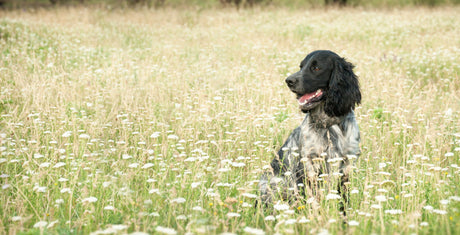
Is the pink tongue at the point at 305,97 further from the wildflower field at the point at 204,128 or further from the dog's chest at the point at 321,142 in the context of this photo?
the wildflower field at the point at 204,128

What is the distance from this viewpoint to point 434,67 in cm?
862

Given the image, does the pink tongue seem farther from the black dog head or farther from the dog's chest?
the dog's chest

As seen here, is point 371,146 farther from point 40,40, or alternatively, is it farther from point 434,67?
point 40,40

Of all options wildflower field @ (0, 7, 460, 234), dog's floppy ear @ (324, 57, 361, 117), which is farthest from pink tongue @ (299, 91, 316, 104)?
wildflower field @ (0, 7, 460, 234)

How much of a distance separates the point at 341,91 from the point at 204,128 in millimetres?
1916

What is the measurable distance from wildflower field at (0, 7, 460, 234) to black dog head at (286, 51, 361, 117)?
2.24ft

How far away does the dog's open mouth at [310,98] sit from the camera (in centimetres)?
419

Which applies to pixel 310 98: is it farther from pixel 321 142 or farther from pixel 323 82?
pixel 321 142

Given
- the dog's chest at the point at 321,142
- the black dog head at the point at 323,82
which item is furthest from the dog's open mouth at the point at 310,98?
the dog's chest at the point at 321,142

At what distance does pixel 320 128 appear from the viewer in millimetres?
4043

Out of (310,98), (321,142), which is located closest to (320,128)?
(321,142)

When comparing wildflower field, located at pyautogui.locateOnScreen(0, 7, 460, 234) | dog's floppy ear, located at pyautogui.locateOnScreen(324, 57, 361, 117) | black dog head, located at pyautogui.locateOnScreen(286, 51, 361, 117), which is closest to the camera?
wildflower field, located at pyautogui.locateOnScreen(0, 7, 460, 234)

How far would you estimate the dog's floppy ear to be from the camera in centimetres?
404

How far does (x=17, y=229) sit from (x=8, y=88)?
455 cm
